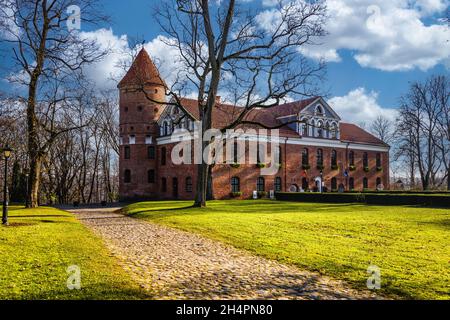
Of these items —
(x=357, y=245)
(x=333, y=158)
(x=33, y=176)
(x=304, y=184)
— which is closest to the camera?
(x=357, y=245)

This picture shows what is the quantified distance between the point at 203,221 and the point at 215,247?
19.3ft

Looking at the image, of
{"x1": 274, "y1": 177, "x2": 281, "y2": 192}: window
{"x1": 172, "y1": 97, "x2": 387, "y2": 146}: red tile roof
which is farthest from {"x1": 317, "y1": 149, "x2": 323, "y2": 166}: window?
{"x1": 274, "y1": 177, "x2": 281, "y2": 192}: window

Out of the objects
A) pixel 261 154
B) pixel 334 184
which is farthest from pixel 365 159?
pixel 261 154

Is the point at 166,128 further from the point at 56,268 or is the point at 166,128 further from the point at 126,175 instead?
the point at 56,268

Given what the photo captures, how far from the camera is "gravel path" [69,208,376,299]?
5.96 m

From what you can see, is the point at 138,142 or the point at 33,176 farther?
the point at 138,142

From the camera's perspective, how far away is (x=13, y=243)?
9898mm

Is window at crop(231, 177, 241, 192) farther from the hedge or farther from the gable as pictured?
the gable

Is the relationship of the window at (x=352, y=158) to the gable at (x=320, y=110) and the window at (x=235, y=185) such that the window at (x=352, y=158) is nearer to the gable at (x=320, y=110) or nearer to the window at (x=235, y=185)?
the gable at (x=320, y=110)

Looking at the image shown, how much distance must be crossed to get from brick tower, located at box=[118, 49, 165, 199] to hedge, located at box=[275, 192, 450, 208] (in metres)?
13.9

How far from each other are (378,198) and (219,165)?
14.1 meters

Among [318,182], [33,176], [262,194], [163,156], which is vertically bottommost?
[262,194]

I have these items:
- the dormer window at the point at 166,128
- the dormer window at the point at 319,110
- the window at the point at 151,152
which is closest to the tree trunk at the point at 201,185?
the dormer window at the point at 166,128

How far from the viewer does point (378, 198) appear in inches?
1061
